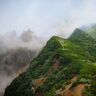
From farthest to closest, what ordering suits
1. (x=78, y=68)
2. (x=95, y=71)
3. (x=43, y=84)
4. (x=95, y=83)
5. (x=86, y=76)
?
(x=43, y=84) < (x=78, y=68) < (x=95, y=71) < (x=86, y=76) < (x=95, y=83)

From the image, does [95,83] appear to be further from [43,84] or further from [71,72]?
[43,84]

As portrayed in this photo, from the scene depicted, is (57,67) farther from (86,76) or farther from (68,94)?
(68,94)

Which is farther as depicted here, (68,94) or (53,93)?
(53,93)

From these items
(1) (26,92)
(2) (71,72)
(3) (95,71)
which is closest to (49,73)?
(1) (26,92)

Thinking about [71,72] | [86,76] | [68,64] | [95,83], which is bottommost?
[95,83]

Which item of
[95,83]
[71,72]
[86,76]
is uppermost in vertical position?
[71,72]

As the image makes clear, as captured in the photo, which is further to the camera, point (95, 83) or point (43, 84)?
point (43, 84)

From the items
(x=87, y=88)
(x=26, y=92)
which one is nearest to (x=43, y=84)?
(x=26, y=92)

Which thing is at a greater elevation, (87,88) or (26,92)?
(26,92)

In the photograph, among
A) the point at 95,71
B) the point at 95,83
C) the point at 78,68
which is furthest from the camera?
the point at 78,68
